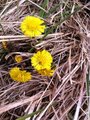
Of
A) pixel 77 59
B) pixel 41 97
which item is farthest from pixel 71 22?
pixel 41 97

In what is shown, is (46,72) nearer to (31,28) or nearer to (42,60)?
(42,60)

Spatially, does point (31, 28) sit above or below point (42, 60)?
above

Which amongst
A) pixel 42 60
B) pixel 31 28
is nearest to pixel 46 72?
pixel 42 60

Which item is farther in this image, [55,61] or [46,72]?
[55,61]

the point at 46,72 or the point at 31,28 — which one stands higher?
the point at 31,28

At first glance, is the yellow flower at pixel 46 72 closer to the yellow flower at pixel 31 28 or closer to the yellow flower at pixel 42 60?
the yellow flower at pixel 42 60
